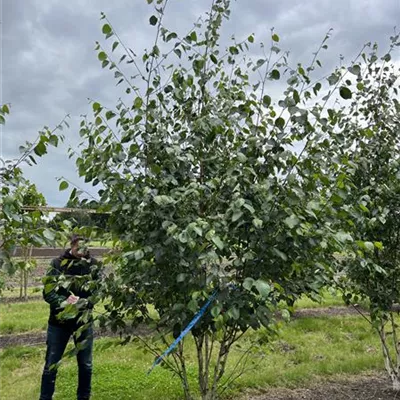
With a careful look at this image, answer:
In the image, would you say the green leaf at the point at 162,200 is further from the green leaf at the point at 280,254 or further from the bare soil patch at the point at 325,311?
the bare soil patch at the point at 325,311

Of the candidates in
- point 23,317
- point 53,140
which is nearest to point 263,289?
point 53,140

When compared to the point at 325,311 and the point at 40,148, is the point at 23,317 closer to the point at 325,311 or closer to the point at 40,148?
the point at 325,311

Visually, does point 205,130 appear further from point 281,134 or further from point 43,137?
point 43,137

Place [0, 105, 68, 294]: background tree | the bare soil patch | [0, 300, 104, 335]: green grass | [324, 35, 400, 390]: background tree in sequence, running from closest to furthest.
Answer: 1. [0, 105, 68, 294]: background tree
2. [324, 35, 400, 390]: background tree
3. [0, 300, 104, 335]: green grass
4. the bare soil patch

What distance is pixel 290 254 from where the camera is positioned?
2.42m

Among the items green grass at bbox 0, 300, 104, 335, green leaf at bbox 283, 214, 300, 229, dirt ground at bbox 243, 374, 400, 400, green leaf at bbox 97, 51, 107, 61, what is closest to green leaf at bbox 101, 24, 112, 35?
green leaf at bbox 97, 51, 107, 61

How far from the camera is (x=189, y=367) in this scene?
5352 millimetres

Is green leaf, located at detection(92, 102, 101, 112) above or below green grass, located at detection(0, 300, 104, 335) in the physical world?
above

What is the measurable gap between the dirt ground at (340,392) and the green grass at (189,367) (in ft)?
0.61

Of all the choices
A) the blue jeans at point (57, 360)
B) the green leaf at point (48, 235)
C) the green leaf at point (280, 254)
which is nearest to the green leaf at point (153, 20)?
the green leaf at point (48, 235)

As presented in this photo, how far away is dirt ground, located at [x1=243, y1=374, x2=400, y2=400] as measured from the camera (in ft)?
15.0

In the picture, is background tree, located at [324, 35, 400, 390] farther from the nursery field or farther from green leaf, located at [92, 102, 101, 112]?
green leaf, located at [92, 102, 101, 112]

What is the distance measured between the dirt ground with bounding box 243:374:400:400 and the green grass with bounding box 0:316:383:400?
0.18 m

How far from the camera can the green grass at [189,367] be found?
15.4 feet
